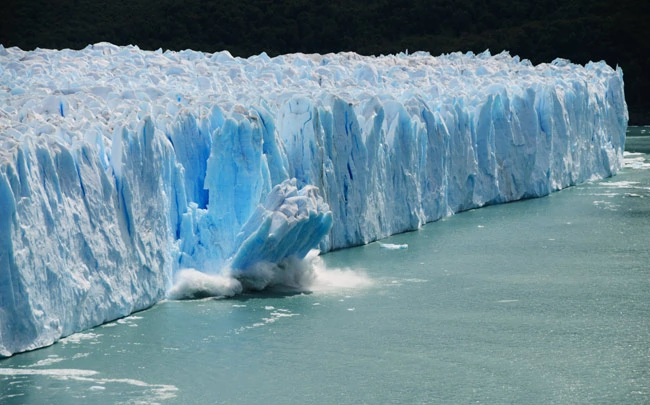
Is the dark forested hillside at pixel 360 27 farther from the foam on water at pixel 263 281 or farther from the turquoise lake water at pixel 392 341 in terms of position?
the foam on water at pixel 263 281

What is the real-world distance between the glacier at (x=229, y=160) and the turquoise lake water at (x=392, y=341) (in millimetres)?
414

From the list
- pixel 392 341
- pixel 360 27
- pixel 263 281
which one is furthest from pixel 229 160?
pixel 360 27

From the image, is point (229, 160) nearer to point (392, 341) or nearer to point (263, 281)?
point (263, 281)

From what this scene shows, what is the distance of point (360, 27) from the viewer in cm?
3709

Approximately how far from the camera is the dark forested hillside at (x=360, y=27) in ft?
112

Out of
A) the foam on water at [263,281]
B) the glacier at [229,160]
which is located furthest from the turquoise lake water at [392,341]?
the glacier at [229,160]

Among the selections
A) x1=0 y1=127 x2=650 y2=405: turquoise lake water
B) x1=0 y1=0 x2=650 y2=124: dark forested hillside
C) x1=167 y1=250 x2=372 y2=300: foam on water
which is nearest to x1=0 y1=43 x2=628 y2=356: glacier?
x1=167 y1=250 x2=372 y2=300: foam on water

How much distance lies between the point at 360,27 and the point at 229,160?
2723 centimetres

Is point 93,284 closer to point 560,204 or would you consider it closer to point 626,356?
point 626,356

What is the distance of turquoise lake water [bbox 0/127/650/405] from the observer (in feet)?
24.5

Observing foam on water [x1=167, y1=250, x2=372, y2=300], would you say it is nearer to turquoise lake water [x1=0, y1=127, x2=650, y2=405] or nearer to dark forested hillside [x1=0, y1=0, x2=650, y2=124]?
turquoise lake water [x1=0, y1=127, x2=650, y2=405]

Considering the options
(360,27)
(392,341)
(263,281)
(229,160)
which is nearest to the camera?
(392,341)

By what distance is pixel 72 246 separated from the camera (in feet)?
27.2

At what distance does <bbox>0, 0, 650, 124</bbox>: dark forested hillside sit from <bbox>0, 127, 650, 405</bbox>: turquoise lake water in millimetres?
23360
